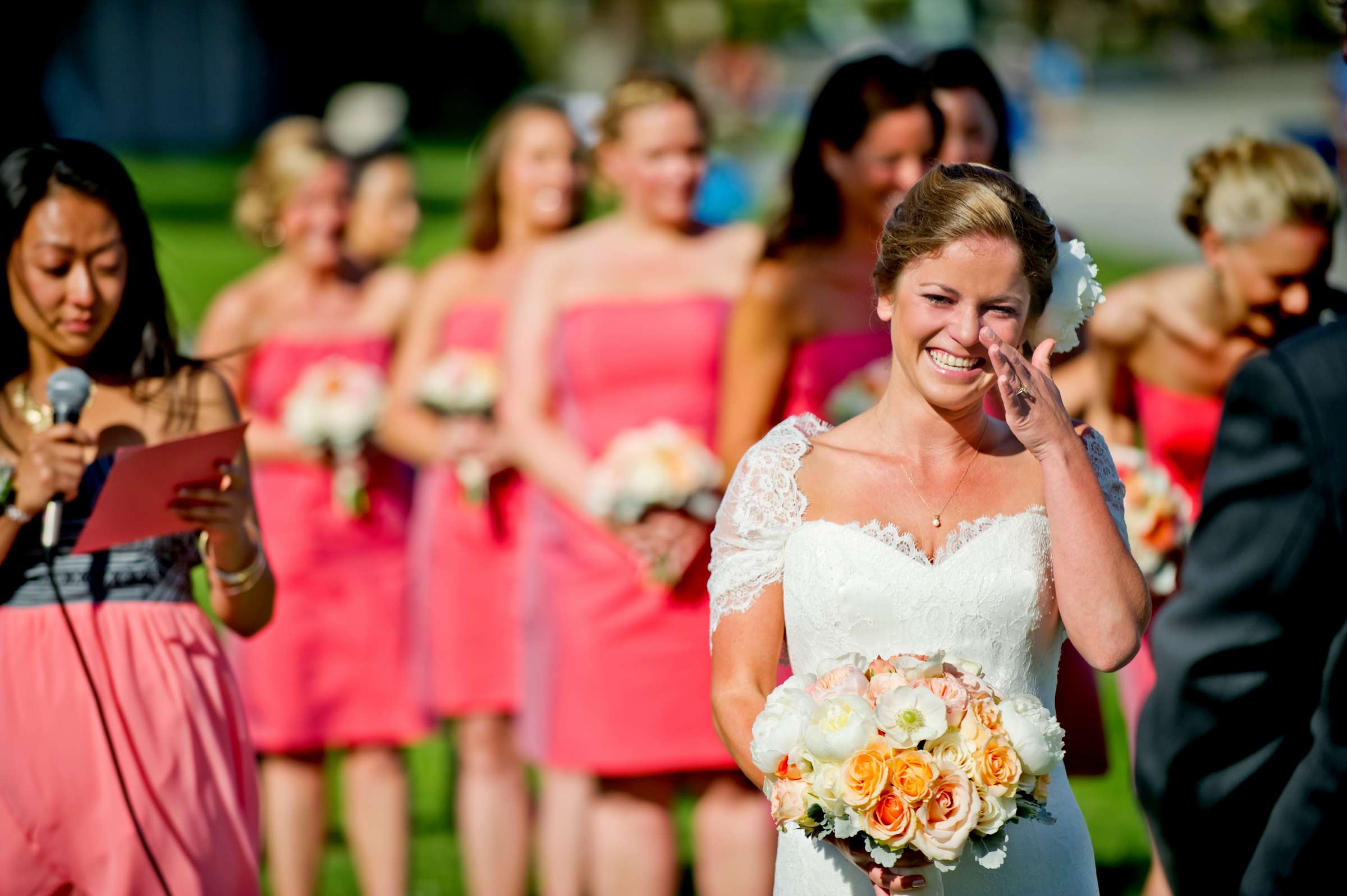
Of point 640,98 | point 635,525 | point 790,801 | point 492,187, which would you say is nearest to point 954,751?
point 790,801

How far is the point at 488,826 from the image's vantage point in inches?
257

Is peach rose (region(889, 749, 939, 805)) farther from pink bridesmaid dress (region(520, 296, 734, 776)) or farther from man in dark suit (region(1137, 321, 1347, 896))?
pink bridesmaid dress (region(520, 296, 734, 776))

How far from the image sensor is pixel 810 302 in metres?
5.55

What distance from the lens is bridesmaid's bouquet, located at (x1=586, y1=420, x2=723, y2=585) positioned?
18.7 feet

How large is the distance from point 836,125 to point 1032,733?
2767 mm

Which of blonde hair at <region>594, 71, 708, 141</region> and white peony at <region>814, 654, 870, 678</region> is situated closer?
white peony at <region>814, 654, 870, 678</region>

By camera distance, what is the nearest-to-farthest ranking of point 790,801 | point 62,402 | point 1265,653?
point 1265,653, point 790,801, point 62,402

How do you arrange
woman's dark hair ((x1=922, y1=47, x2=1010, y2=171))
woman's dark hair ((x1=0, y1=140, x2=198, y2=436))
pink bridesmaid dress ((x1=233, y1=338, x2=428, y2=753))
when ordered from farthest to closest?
pink bridesmaid dress ((x1=233, y1=338, x2=428, y2=753)), woman's dark hair ((x1=922, y1=47, x2=1010, y2=171)), woman's dark hair ((x1=0, y1=140, x2=198, y2=436))

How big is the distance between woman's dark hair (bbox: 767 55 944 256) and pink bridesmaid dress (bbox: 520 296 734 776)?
1.72 ft

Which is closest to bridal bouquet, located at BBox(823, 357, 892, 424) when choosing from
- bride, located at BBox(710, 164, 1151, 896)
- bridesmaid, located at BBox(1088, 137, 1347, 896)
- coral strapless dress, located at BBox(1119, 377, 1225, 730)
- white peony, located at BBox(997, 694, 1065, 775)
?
bridesmaid, located at BBox(1088, 137, 1347, 896)

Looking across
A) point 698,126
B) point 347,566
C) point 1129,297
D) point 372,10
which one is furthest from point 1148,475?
point 372,10

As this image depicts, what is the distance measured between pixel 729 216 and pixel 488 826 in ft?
35.5

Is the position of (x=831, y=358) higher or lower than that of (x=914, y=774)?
higher

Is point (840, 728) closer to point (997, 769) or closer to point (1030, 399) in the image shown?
point (997, 769)
